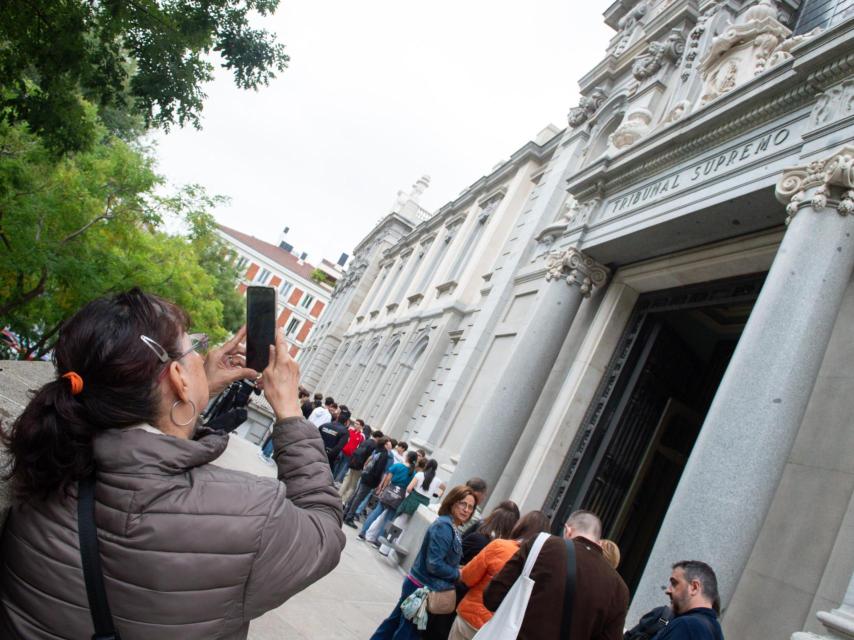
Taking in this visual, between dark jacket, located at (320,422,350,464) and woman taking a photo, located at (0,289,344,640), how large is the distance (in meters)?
10.0


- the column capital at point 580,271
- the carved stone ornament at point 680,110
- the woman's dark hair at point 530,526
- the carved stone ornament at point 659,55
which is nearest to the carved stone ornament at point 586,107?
the carved stone ornament at point 659,55

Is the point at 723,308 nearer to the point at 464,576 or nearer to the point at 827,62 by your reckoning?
the point at 827,62

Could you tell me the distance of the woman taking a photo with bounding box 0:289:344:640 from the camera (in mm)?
1263

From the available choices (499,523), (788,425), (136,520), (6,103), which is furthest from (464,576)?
(6,103)

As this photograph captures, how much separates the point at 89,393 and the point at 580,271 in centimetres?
823

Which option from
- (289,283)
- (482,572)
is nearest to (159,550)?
(482,572)

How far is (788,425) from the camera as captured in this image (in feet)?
14.0

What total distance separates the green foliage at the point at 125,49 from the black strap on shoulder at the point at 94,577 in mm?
6234

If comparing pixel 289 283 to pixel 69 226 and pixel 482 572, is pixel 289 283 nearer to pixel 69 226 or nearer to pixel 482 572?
pixel 69 226

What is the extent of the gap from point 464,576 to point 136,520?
299cm

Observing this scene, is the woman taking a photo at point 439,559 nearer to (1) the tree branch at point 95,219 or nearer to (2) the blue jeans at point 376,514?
(2) the blue jeans at point 376,514

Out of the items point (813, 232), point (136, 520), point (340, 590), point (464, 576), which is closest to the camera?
point (136, 520)

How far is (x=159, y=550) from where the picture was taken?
1274 mm

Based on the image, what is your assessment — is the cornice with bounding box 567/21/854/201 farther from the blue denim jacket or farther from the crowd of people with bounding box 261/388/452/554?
the crowd of people with bounding box 261/388/452/554
